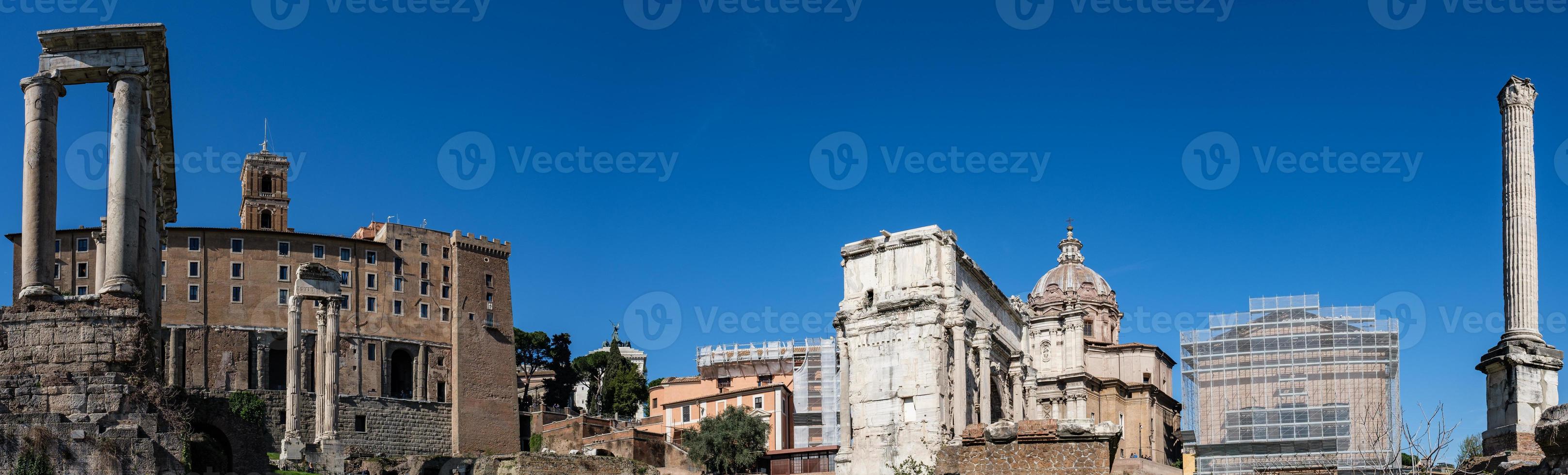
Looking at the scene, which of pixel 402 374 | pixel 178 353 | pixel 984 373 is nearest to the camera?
pixel 984 373

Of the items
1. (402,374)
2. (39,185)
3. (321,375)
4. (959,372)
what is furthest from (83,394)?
(402,374)

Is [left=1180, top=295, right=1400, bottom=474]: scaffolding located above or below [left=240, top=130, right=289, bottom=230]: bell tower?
below

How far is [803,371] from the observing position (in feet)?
284

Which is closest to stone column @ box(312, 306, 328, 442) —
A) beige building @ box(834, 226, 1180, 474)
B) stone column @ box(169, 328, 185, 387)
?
stone column @ box(169, 328, 185, 387)

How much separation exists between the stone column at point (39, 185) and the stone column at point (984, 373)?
124 ft

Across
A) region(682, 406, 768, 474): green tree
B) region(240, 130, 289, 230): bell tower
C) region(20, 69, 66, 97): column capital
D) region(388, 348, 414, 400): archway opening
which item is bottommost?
region(682, 406, 768, 474): green tree

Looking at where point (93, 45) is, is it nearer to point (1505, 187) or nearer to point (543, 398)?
point (1505, 187)

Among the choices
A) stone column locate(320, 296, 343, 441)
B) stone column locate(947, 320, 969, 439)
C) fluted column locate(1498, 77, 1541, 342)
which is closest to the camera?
fluted column locate(1498, 77, 1541, 342)

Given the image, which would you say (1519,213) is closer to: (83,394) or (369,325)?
(83,394)

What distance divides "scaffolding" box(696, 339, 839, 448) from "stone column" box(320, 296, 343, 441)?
24.6 meters

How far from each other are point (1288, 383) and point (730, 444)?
25807 mm

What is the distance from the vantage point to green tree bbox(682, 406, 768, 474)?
6944 centimetres

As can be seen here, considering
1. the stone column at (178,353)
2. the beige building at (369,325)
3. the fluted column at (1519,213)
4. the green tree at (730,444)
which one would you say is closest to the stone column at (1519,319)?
the fluted column at (1519,213)

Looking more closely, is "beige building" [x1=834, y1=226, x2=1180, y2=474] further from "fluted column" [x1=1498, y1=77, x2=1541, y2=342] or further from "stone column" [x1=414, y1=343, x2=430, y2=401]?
"stone column" [x1=414, y1=343, x2=430, y2=401]
